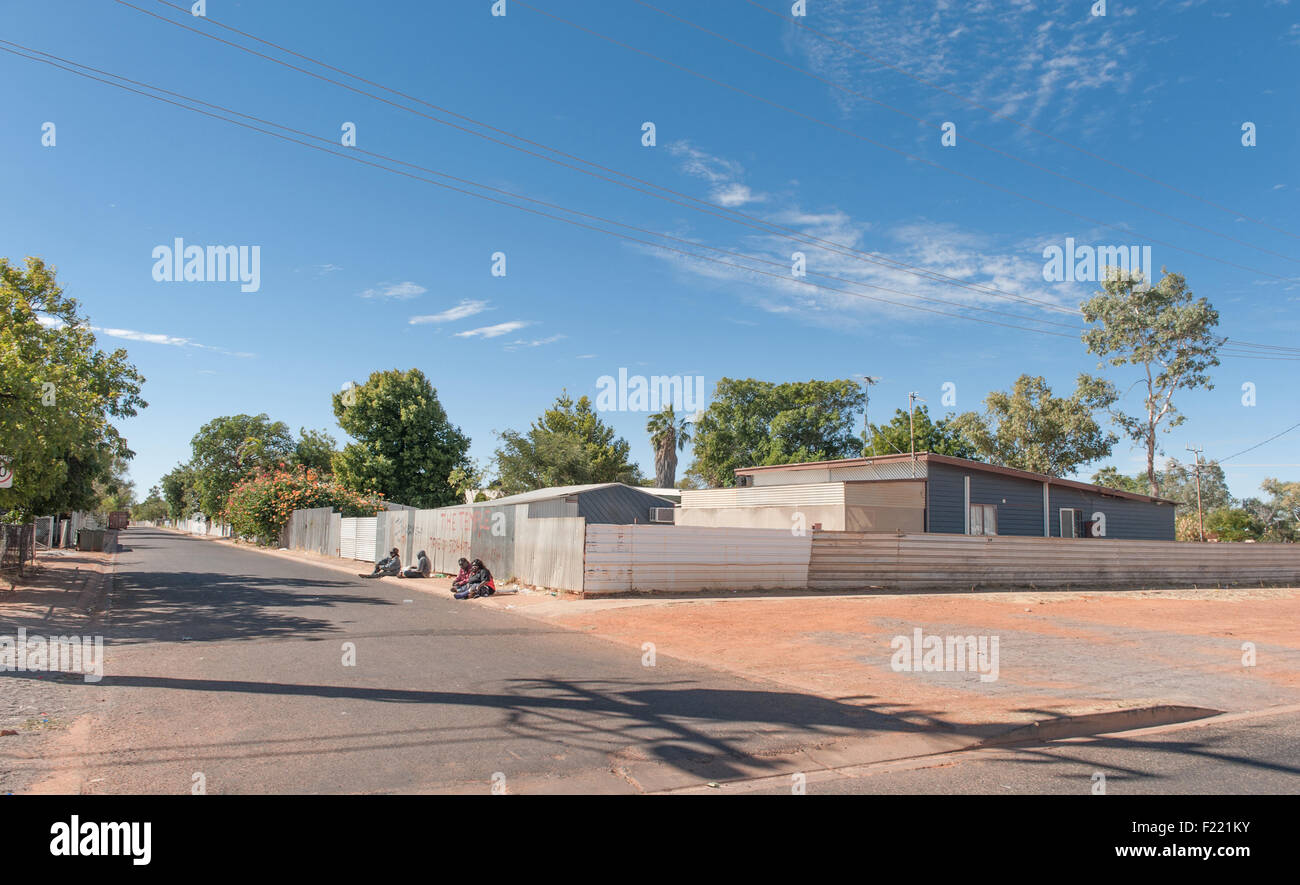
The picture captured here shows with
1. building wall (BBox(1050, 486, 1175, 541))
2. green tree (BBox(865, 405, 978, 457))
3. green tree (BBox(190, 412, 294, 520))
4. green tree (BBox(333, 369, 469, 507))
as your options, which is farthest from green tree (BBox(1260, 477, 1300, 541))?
green tree (BBox(190, 412, 294, 520))

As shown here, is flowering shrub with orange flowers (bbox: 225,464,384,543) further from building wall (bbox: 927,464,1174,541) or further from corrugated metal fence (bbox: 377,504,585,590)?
building wall (bbox: 927,464,1174,541)

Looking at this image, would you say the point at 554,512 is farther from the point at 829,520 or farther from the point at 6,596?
the point at 6,596

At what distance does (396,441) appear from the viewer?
50125mm

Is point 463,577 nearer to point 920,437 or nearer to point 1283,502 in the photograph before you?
point 920,437

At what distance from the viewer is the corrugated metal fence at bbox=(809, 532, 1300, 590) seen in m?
21.5

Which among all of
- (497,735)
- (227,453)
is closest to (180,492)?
(227,453)

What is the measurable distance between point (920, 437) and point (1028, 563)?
111ft

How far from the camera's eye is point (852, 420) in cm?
6775

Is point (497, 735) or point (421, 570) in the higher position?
point (497, 735)

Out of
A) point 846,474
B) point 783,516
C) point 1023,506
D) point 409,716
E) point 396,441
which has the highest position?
point 396,441

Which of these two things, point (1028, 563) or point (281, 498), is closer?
point (1028, 563)
